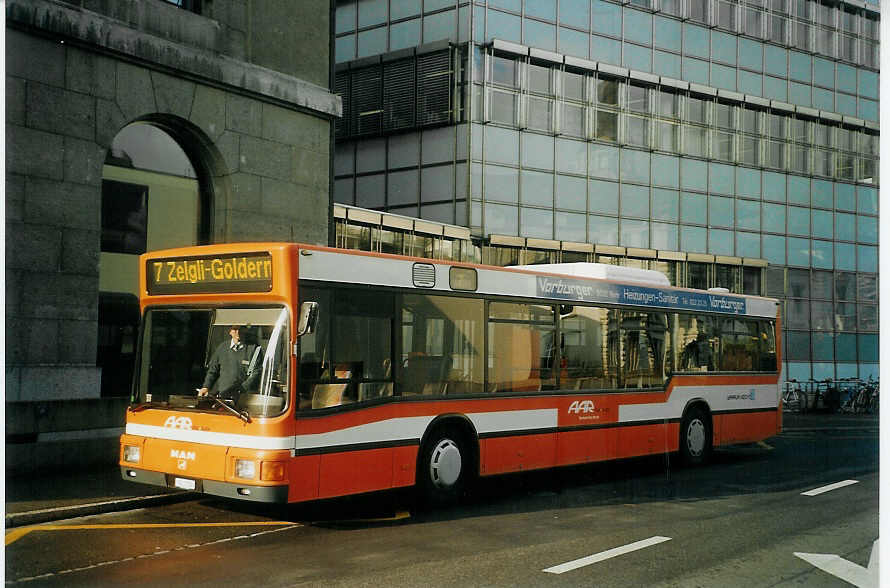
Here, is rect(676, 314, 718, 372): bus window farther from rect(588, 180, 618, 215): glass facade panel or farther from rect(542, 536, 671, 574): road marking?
rect(588, 180, 618, 215): glass facade panel

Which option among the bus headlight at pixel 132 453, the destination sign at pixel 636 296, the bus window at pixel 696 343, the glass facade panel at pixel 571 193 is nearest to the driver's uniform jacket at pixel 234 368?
the bus headlight at pixel 132 453

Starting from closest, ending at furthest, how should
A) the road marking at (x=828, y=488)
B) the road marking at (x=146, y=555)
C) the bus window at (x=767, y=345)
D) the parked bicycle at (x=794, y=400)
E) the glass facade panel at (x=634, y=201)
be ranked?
the road marking at (x=146, y=555) < the road marking at (x=828, y=488) < the bus window at (x=767, y=345) < the glass facade panel at (x=634, y=201) < the parked bicycle at (x=794, y=400)

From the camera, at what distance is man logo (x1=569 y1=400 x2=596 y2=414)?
1252 cm

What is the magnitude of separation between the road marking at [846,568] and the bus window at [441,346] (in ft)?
13.4

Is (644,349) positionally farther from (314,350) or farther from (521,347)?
(314,350)

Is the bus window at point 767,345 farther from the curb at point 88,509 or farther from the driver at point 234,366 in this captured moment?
the driver at point 234,366

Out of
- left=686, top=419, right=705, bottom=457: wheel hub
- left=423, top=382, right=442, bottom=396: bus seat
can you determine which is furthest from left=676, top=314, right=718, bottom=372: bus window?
left=423, top=382, right=442, bottom=396: bus seat

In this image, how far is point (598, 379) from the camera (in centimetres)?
1298

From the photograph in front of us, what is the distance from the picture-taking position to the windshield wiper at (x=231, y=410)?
886 centimetres

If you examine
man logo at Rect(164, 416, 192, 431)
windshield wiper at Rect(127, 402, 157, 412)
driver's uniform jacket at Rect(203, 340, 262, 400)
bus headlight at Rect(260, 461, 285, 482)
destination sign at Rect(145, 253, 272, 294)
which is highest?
destination sign at Rect(145, 253, 272, 294)

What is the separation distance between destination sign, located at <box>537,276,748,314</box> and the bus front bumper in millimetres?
4833

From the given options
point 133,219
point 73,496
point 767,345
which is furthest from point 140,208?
point 767,345

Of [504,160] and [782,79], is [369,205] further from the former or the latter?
[782,79]

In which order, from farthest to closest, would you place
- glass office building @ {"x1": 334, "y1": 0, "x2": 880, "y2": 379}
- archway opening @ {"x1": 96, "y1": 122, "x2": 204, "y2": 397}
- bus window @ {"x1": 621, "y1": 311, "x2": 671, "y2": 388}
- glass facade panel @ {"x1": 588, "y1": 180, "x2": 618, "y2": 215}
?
glass facade panel @ {"x1": 588, "y1": 180, "x2": 618, "y2": 215}
glass office building @ {"x1": 334, "y1": 0, "x2": 880, "y2": 379}
archway opening @ {"x1": 96, "y1": 122, "x2": 204, "y2": 397}
bus window @ {"x1": 621, "y1": 311, "x2": 671, "y2": 388}
